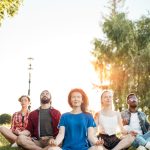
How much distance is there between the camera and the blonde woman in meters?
10.6

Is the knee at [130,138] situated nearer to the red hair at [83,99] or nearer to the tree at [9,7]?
the red hair at [83,99]

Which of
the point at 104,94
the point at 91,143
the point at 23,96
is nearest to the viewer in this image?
the point at 91,143

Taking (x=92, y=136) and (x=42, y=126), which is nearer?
(x=92, y=136)

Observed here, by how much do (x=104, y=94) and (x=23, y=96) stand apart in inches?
111

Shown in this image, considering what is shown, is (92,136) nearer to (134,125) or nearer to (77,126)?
(77,126)

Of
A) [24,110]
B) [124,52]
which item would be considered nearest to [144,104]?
[124,52]

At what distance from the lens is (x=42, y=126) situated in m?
10.9

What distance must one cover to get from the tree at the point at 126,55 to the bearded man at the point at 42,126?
23.5 meters

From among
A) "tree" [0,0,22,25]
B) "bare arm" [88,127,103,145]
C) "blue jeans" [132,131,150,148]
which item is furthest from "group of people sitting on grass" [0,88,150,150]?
"tree" [0,0,22,25]

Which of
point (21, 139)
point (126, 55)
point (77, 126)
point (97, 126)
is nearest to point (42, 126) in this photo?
point (21, 139)

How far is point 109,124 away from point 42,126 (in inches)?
63.7

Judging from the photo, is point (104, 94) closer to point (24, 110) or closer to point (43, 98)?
point (43, 98)

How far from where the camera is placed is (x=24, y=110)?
1262cm

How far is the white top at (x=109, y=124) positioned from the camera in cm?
1061
